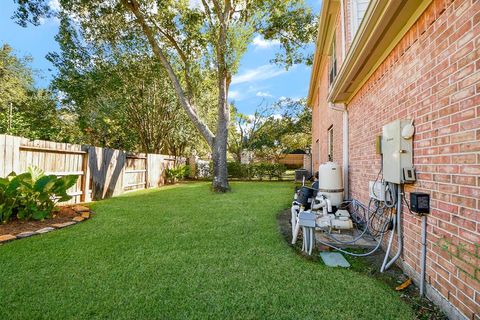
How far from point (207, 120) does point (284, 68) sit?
261 inches

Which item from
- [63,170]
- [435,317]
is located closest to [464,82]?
[435,317]

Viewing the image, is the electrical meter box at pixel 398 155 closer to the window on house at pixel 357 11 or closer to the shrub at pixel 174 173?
the window on house at pixel 357 11

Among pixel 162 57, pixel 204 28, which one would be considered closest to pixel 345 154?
pixel 162 57

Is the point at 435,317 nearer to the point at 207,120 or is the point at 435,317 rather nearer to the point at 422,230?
the point at 422,230

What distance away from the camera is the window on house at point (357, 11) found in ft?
15.7

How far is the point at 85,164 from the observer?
690cm

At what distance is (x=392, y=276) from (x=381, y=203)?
1038mm

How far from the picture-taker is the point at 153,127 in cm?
1449

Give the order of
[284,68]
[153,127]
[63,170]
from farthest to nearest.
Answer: [153,127]
[284,68]
[63,170]

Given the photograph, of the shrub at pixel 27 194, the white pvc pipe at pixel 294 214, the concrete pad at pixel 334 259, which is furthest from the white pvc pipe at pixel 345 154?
the shrub at pixel 27 194

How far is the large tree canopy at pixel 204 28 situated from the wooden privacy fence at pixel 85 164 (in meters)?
3.13

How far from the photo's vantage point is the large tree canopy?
8828 mm

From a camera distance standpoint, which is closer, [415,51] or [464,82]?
[464,82]

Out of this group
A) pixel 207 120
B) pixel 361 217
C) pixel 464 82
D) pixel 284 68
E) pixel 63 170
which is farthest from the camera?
pixel 207 120
